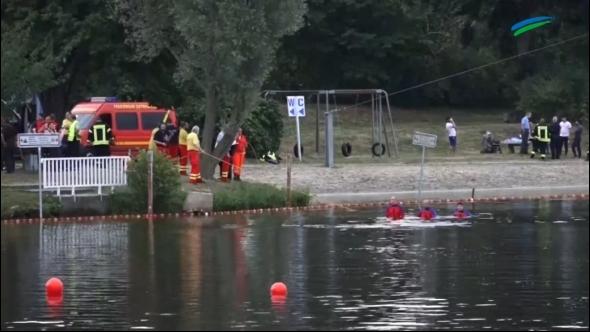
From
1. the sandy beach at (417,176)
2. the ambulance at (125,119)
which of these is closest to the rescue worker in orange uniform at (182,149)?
the sandy beach at (417,176)

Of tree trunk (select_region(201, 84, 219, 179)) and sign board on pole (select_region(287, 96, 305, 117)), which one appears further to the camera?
sign board on pole (select_region(287, 96, 305, 117))

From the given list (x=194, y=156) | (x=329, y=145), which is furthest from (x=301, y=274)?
(x=329, y=145)

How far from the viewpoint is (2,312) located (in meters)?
14.4

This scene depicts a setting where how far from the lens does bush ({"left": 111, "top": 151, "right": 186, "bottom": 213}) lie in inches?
1093

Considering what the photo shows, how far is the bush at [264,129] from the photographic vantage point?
142 ft

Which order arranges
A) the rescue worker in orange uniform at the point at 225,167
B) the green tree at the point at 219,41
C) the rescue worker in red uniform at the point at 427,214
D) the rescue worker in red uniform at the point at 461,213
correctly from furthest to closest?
the rescue worker in orange uniform at the point at 225,167
the green tree at the point at 219,41
the rescue worker in red uniform at the point at 461,213
the rescue worker in red uniform at the point at 427,214

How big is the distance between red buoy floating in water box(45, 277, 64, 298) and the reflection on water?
11 centimetres

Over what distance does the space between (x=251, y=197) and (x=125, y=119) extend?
9.75 m

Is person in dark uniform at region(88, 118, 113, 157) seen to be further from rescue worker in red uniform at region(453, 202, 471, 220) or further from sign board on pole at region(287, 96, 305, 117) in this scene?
sign board on pole at region(287, 96, 305, 117)

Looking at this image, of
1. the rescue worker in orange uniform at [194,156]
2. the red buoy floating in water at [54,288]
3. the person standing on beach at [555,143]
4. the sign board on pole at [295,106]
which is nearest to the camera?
the red buoy floating in water at [54,288]

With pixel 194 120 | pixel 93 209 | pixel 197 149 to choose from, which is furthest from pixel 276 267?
pixel 194 120

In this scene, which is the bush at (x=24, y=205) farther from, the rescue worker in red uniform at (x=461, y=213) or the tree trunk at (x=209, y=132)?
the rescue worker in red uniform at (x=461, y=213)

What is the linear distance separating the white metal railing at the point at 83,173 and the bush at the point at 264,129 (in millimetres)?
14584

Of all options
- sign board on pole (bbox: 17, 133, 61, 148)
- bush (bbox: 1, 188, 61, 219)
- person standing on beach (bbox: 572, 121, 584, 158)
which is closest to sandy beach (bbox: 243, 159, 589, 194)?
person standing on beach (bbox: 572, 121, 584, 158)
